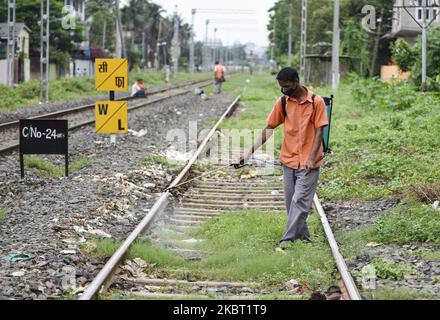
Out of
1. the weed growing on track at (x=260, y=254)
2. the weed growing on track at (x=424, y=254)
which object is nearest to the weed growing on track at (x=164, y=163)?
the weed growing on track at (x=260, y=254)

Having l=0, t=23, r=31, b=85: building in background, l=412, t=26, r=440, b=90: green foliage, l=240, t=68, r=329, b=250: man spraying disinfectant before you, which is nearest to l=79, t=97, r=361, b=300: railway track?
l=240, t=68, r=329, b=250: man spraying disinfectant

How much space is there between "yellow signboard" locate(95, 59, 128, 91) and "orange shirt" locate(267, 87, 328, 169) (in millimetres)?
7530

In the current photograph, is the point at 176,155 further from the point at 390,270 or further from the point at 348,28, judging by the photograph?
the point at 348,28

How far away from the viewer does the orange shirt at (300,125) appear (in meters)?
7.80

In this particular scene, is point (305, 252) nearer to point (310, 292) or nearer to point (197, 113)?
point (310, 292)

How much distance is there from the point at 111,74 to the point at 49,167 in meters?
2.53

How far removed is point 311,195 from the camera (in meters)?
8.02

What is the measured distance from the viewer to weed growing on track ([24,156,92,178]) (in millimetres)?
13185

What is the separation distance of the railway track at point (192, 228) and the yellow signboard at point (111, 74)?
7.21 ft

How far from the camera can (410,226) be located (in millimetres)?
8477

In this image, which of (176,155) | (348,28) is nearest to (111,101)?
(176,155)

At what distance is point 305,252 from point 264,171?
5.72 meters
